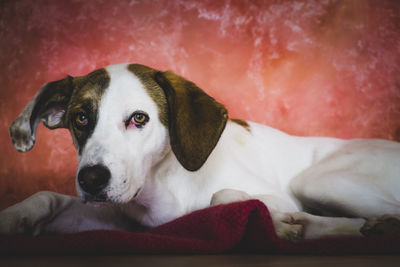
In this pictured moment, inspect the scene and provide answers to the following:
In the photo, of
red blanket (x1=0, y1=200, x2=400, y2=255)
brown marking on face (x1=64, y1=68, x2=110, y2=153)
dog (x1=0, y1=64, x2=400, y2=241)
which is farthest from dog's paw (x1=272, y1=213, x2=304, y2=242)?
brown marking on face (x1=64, y1=68, x2=110, y2=153)

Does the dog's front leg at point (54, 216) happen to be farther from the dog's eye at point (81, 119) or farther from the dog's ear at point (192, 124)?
the dog's ear at point (192, 124)

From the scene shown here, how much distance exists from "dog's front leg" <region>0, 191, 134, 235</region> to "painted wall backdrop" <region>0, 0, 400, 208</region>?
1.70 m

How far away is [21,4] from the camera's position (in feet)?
12.2

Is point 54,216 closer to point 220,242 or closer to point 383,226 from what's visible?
point 220,242

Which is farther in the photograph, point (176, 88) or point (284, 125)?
point (284, 125)

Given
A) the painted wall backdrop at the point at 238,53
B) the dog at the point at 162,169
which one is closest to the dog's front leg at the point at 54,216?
the dog at the point at 162,169

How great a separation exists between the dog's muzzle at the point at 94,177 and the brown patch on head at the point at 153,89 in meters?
0.46

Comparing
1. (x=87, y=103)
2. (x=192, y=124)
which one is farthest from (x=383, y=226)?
(x=87, y=103)

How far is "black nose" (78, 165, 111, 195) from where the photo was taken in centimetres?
145

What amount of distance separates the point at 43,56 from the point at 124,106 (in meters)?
2.39

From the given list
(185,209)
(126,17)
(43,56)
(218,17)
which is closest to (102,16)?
(126,17)

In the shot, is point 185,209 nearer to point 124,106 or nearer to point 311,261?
point 124,106

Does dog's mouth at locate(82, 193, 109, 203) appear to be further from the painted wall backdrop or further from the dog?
the painted wall backdrop

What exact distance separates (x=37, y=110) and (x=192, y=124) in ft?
2.55
